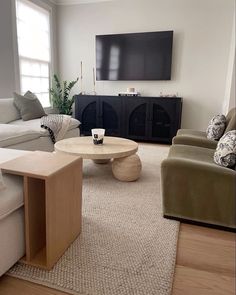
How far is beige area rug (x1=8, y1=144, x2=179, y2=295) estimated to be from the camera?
3.90 feet

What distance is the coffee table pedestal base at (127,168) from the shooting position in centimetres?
242

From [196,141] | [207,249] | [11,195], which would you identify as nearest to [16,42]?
[196,141]

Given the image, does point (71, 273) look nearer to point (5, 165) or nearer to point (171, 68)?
point (5, 165)

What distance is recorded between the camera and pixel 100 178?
2570 millimetres

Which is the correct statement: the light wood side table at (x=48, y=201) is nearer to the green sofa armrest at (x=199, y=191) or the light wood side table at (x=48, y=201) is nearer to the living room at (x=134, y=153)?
the living room at (x=134, y=153)

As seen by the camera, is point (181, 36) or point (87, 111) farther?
point (87, 111)

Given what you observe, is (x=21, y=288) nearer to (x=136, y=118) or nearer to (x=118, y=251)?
(x=118, y=251)

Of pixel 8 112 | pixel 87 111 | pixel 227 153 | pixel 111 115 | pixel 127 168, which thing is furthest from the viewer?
pixel 87 111

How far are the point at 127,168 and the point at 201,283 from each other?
1.32 metres

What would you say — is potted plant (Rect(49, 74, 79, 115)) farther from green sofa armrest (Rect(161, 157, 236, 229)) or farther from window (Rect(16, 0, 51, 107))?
green sofa armrest (Rect(161, 157, 236, 229))

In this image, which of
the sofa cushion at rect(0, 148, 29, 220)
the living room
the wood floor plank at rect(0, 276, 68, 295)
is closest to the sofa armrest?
the living room

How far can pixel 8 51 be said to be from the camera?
3705 mm

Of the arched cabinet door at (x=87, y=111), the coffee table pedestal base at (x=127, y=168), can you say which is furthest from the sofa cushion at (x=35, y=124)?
the coffee table pedestal base at (x=127, y=168)

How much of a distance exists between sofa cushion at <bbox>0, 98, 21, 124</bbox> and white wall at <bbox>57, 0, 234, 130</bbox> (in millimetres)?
1817
